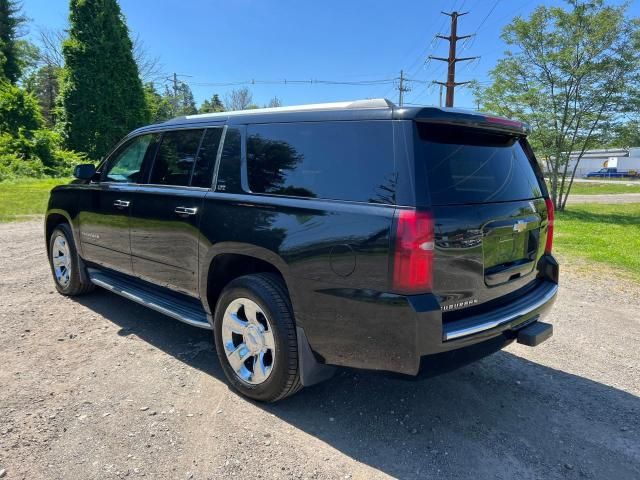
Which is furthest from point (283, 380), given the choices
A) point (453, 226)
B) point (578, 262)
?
point (578, 262)

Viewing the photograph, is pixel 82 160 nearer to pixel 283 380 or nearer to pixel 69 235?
pixel 69 235

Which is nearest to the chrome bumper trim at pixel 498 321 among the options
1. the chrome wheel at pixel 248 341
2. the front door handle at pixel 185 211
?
the chrome wheel at pixel 248 341

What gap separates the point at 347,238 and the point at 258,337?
101 centimetres

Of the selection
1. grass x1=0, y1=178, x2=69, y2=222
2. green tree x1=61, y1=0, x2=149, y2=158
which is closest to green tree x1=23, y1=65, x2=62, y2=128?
green tree x1=61, y1=0, x2=149, y2=158

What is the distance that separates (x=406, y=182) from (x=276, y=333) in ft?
4.06

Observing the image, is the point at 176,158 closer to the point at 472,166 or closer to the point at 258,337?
Answer: the point at 258,337

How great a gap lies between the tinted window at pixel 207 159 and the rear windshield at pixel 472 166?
5.53 ft

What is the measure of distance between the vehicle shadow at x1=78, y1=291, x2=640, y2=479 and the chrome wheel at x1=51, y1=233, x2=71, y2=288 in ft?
7.03

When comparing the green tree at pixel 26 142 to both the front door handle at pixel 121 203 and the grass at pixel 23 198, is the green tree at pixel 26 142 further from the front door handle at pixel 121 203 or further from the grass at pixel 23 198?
the front door handle at pixel 121 203

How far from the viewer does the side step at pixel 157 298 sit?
3544 millimetres

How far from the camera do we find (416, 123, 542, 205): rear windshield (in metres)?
2.52

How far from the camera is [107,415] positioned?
295cm

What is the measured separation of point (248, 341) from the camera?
311 cm

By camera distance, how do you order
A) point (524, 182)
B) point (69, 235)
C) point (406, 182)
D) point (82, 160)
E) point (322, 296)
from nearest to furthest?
point (406, 182)
point (322, 296)
point (524, 182)
point (69, 235)
point (82, 160)
